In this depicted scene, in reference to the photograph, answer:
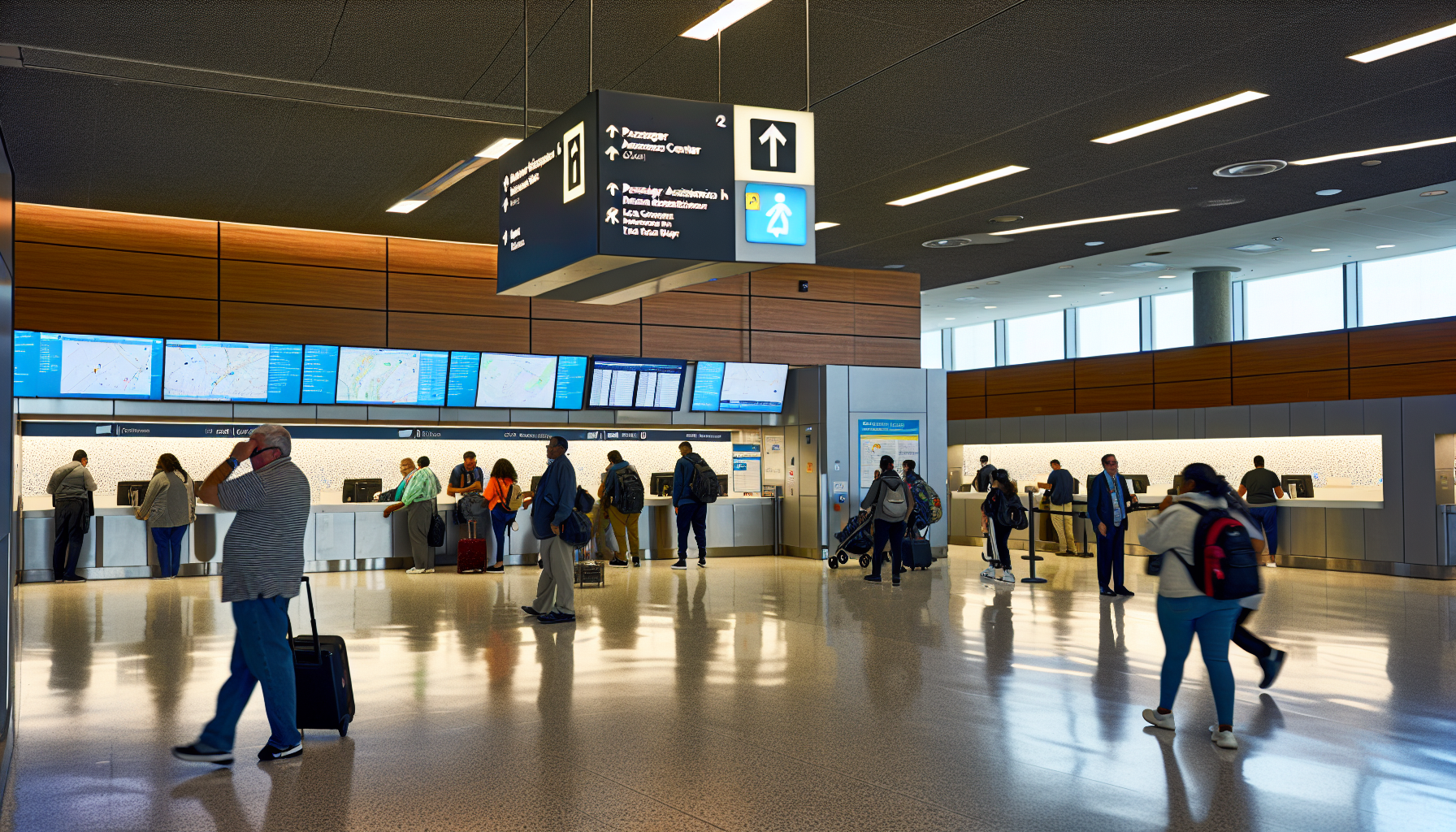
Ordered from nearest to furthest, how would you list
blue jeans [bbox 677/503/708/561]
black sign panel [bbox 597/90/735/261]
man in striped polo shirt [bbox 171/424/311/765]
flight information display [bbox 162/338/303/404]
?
man in striped polo shirt [bbox 171/424/311/765]
black sign panel [bbox 597/90/735/261]
flight information display [bbox 162/338/303/404]
blue jeans [bbox 677/503/708/561]

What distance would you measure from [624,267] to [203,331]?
7.47 meters

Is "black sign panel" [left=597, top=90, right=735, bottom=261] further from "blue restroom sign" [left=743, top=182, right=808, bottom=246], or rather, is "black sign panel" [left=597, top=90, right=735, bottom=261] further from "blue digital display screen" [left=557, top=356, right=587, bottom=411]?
"blue digital display screen" [left=557, top=356, right=587, bottom=411]

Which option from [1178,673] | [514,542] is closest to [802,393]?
[514,542]

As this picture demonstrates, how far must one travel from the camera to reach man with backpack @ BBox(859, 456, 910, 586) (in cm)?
1161

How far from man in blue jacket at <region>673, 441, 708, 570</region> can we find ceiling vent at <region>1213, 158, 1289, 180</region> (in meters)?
6.66

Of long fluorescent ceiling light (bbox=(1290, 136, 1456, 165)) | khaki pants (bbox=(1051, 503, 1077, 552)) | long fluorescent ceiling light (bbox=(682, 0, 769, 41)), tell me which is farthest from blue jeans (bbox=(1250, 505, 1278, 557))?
long fluorescent ceiling light (bbox=(682, 0, 769, 41))

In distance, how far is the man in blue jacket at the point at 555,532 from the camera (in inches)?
338

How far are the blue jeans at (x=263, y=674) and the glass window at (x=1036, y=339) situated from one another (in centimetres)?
2052

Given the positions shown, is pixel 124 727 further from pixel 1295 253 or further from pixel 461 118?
pixel 1295 253

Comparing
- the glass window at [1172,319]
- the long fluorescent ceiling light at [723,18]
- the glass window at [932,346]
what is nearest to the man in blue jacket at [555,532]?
the long fluorescent ceiling light at [723,18]

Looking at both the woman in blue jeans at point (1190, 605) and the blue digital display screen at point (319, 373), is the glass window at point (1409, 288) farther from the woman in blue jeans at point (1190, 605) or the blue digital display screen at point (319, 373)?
the blue digital display screen at point (319, 373)

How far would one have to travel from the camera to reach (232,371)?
38.3ft

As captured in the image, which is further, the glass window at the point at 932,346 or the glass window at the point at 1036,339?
the glass window at the point at 932,346

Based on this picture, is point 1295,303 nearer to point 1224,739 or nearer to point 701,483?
point 701,483
